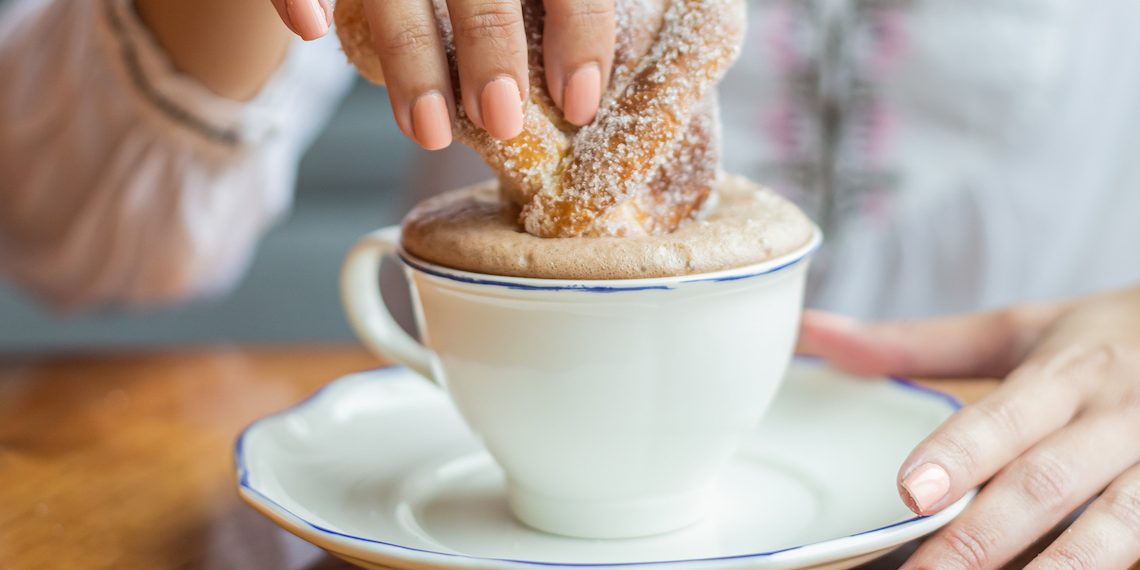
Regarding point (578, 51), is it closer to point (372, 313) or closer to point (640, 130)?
point (640, 130)

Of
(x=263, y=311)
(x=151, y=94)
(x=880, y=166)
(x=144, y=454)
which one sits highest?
(x=151, y=94)

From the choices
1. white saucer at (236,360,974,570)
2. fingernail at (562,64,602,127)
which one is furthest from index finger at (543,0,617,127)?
white saucer at (236,360,974,570)

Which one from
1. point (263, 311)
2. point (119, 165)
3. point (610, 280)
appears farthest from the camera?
point (263, 311)

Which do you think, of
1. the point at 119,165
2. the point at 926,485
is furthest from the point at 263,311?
the point at 926,485

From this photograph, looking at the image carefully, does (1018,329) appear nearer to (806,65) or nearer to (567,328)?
(567,328)

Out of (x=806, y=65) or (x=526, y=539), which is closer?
(x=526, y=539)

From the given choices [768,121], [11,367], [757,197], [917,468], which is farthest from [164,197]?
[917,468]

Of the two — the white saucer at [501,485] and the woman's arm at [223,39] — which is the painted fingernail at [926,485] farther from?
the woman's arm at [223,39]
